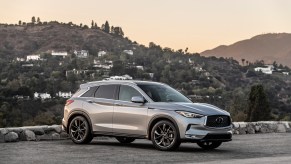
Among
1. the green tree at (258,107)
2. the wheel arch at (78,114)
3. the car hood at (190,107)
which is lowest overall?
the green tree at (258,107)

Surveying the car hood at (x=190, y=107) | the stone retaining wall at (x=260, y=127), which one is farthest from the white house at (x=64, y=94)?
the car hood at (x=190, y=107)

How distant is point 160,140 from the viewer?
13.9m

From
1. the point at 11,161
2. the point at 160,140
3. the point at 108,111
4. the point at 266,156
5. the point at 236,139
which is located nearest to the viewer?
the point at 11,161

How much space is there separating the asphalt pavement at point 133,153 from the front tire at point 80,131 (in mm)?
175

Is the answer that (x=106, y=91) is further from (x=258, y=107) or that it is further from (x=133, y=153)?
(x=258, y=107)

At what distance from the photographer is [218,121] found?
45.7ft

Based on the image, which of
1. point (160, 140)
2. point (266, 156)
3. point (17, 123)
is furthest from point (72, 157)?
point (17, 123)

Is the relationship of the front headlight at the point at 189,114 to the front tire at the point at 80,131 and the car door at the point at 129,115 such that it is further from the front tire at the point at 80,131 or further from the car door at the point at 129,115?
the front tire at the point at 80,131

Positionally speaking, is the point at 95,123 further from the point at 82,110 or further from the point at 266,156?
the point at 266,156

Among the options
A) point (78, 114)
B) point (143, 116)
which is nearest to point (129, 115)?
point (143, 116)

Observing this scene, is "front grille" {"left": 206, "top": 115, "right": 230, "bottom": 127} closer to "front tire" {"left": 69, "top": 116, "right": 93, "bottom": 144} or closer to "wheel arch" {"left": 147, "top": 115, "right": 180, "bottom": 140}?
"wheel arch" {"left": 147, "top": 115, "right": 180, "bottom": 140}

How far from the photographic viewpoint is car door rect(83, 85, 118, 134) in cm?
1482

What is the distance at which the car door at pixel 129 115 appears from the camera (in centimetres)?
1422

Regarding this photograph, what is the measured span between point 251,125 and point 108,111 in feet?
25.6
